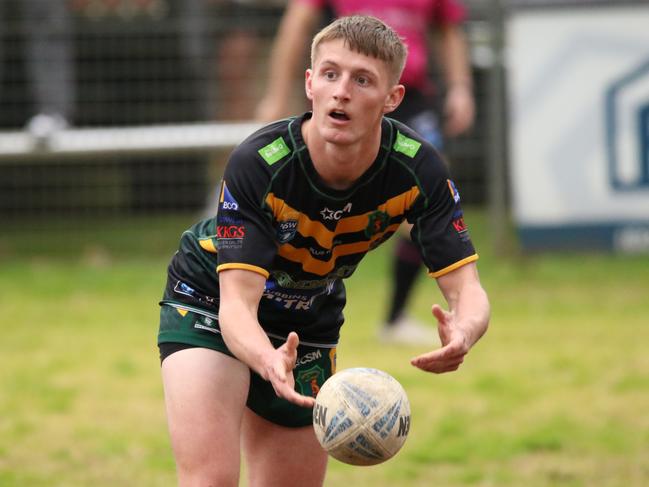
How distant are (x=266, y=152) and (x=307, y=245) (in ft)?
1.07

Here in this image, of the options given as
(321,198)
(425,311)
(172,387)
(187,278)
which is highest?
(321,198)

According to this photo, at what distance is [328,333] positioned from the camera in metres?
4.12

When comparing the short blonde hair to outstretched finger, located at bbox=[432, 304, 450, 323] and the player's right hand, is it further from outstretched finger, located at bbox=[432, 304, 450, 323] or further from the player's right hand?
the player's right hand

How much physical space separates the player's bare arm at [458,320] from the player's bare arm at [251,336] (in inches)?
13.3

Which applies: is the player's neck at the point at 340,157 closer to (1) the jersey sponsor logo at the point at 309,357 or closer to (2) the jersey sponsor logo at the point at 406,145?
(2) the jersey sponsor logo at the point at 406,145

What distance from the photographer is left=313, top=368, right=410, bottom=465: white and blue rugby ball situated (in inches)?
134

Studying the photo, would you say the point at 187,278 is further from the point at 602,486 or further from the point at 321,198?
the point at 602,486

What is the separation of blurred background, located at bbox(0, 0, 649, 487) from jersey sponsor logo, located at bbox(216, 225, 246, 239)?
1831 mm

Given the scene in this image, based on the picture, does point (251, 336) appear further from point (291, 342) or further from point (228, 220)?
point (228, 220)

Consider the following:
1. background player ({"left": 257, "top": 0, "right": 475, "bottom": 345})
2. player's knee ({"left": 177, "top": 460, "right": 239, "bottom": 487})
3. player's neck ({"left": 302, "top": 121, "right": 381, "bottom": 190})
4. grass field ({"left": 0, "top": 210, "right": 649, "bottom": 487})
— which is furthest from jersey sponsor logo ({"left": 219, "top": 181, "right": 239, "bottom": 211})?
background player ({"left": 257, "top": 0, "right": 475, "bottom": 345})

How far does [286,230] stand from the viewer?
12.3 feet

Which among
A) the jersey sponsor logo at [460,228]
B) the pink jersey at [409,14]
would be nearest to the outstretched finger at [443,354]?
the jersey sponsor logo at [460,228]

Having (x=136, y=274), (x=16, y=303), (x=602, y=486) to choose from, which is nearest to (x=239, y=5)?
(x=136, y=274)

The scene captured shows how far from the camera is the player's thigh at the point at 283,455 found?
4152mm
